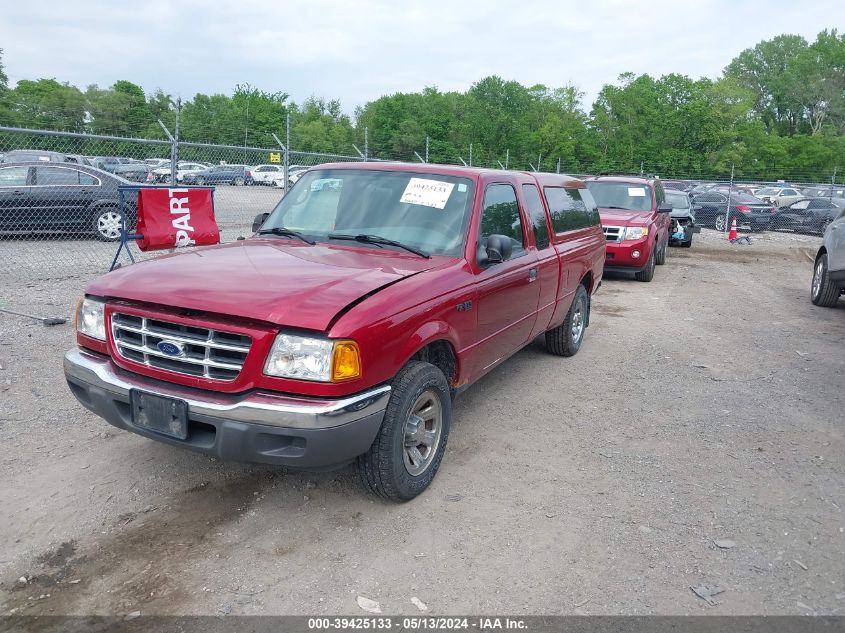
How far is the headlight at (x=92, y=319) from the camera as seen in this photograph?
3.52 meters

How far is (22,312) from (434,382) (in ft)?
19.0

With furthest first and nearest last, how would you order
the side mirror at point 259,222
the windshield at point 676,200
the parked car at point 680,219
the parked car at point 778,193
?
1. the parked car at point 778,193
2. the windshield at point 676,200
3. the parked car at point 680,219
4. the side mirror at point 259,222

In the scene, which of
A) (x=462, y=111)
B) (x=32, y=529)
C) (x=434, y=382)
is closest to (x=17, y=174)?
(x=32, y=529)

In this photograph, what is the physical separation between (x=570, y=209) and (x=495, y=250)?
8.02 ft

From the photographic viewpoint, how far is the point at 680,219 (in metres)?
17.7

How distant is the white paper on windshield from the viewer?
4406 mm

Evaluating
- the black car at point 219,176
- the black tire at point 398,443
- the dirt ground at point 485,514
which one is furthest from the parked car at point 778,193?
the black tire at point 398,443

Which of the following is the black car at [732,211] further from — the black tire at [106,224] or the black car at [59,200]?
the black car at [59,200]

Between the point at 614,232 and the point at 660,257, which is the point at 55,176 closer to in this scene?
the point at 614,232

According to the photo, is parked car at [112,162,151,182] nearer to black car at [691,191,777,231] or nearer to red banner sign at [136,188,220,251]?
red banner sign at [136,188,220,251]

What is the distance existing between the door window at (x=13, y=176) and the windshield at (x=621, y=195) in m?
10.2

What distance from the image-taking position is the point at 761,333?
26.5 ft

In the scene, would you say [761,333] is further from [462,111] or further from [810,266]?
[462,111]

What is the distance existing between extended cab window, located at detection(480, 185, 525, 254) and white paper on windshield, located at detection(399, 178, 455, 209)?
282mm
